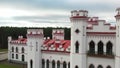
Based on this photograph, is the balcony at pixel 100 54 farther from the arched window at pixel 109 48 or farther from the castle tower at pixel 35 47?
the castle tower at pixel 35 47

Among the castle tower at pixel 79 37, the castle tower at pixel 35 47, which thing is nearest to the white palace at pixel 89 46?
the castle tower at pixel 79 37

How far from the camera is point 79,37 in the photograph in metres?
30.5

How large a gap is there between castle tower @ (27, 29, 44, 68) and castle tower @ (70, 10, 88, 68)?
303 inches

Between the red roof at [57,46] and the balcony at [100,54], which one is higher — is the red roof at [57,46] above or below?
above

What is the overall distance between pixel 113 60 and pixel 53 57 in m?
10.6

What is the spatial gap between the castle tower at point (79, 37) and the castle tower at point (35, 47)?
25.3 feet

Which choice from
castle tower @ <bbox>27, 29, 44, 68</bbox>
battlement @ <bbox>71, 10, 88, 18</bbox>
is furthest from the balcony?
castle tower @ <bbox>27, 29, 44, 68</bbox>

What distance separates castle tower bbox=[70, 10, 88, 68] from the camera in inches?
1188

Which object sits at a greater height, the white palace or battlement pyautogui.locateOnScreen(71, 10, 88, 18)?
battlement pyautogui.locateOnScreen(71, 10, 88, 18)

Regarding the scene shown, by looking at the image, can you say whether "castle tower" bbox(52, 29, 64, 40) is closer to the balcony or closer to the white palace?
the white palace

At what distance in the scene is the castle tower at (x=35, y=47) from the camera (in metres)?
36.7

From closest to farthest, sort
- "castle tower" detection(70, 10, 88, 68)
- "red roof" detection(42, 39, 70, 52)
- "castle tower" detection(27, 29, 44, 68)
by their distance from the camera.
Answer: "castle tower" detection(70, 10, 88, 68)
"red roof" detection(42, 39, 70, 52)
"castle tower" detection(27, 29, 44, 68)

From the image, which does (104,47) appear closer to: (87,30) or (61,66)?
(87,30)

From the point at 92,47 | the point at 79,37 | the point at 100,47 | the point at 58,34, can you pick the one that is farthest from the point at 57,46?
the point at 58,34
